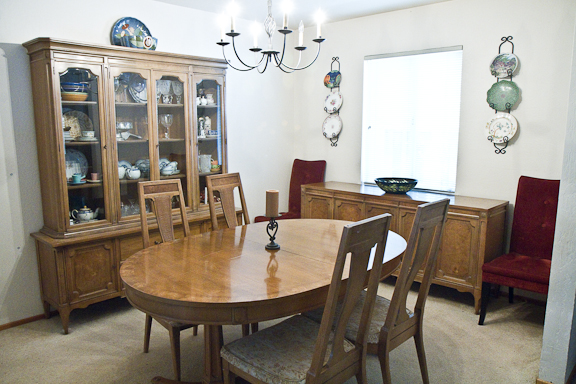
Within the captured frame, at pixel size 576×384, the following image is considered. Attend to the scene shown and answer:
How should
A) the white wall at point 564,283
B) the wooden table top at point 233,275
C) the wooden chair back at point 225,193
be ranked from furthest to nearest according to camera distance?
the wooden chair back at point 225,193
the white wall at point 564,283
the wooden table top at point 233,275

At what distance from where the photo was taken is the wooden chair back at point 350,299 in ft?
5.23

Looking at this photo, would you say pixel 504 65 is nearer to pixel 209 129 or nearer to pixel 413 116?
pixel 413 116

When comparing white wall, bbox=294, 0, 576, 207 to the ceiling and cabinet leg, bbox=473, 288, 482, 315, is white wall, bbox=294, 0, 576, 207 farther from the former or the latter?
cabinet leg, bbox=473, 288, 482, 315

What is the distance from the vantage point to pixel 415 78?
4.02 meters

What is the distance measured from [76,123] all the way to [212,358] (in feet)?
6.38

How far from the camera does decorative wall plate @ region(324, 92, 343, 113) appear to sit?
459cm


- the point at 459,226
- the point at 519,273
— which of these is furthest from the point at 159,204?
the point at 519,273

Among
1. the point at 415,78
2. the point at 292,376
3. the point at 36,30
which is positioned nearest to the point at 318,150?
the point at 415,78

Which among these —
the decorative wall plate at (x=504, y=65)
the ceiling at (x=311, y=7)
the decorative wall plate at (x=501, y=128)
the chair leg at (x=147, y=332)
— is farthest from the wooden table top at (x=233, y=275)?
the ceiling at (x=311, y=7)

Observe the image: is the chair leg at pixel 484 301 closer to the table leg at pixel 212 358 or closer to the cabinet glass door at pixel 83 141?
the table leg at pixel 212 358

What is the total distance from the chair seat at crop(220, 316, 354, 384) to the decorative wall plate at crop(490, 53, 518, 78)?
2.61m

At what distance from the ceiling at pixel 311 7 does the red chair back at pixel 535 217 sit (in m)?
1.75

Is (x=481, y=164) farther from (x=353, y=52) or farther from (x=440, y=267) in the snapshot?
(x=353, y=52)

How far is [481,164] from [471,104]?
509 mm
